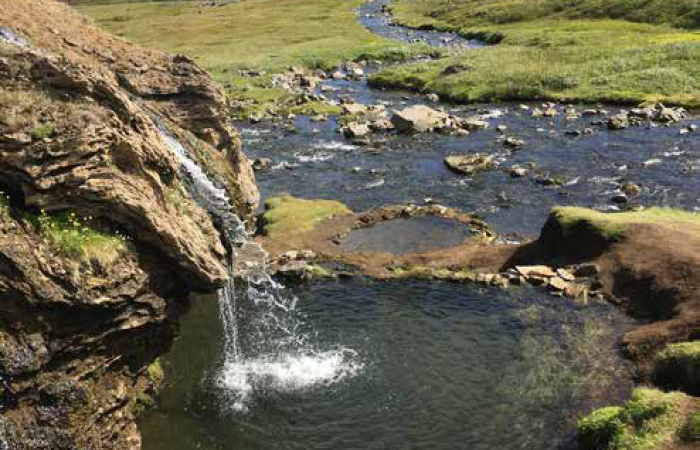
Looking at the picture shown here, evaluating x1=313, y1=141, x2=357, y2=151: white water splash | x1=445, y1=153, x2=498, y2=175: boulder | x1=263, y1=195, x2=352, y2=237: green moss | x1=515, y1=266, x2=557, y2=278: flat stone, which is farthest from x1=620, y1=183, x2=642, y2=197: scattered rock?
x1=313, y1=141, x2=357, y2=151: white water splash

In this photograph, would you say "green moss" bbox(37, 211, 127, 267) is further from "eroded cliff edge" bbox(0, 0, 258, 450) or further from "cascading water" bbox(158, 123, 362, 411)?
"cascading water" bbox(158, 123, 362, 411)

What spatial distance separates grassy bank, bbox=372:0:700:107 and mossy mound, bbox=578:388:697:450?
230ft

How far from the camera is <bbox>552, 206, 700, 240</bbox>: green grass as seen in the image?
4569cm

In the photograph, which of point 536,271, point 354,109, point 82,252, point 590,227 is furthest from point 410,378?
point 354,109

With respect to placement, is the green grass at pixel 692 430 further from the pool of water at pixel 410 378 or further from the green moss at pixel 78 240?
the green moss at pixel 78 240

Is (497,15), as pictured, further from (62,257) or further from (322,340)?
(62,257)

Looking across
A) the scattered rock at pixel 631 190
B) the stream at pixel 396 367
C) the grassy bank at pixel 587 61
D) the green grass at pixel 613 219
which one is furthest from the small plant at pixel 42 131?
the grassy bank at pixel 587 61

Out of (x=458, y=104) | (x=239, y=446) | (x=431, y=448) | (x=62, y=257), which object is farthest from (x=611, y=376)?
(x=458, y=104)

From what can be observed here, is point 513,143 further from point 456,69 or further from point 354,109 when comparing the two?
point 456,69

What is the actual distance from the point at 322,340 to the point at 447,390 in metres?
8.82

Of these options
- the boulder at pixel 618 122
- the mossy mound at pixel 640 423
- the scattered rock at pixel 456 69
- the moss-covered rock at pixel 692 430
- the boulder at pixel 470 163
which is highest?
the scattered rock at pixel 456 69

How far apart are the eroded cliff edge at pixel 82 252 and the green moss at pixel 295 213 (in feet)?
76.2

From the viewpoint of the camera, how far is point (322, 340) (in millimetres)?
38562

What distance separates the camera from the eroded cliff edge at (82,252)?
24594 millimetres
